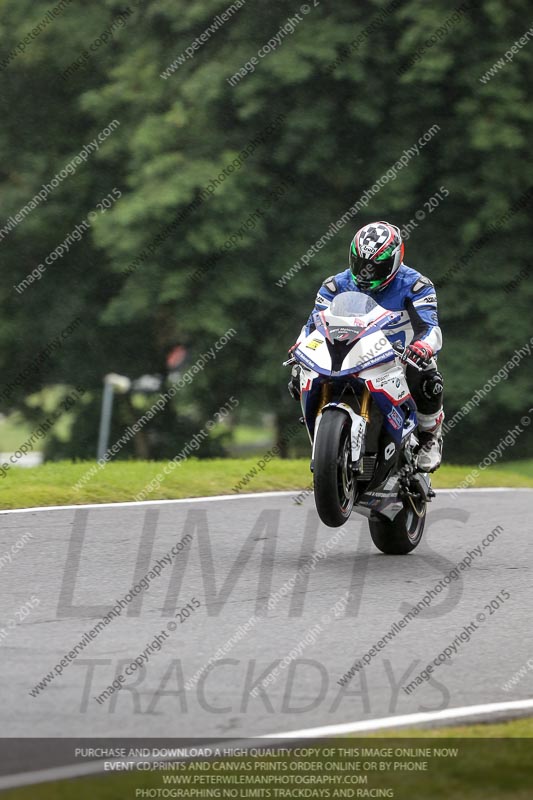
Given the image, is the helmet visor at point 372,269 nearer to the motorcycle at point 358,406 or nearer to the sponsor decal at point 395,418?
the motorcycle at point 358,406

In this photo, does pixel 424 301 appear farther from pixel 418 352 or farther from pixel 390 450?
pixel 390 450

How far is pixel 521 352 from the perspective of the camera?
21.5 m

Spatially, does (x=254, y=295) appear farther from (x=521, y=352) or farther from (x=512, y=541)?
(x=512, y=541)

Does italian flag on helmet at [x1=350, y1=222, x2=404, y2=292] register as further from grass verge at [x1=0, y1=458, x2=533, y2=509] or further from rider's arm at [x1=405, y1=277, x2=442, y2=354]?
grass verge at [x1=0, y1=458, x2=533, y2=509]

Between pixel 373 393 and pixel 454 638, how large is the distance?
2.24 meters

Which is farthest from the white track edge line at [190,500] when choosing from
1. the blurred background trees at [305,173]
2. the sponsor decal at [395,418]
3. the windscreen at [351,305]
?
the blurred background trees at [305,173]

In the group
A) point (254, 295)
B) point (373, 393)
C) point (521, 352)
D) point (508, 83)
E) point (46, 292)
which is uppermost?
point (508, 83)

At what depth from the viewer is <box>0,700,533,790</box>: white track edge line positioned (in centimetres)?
483

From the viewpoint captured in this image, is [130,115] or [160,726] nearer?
[160,726]

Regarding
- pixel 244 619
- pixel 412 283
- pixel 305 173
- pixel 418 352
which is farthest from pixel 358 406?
pixel 305 173

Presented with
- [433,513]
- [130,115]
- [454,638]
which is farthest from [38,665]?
[130,115]

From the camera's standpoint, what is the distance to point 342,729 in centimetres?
548

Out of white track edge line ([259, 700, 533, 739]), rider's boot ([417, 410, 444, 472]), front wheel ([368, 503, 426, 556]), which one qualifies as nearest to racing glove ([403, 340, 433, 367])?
rider's boot ([417, 410, 444, 472])

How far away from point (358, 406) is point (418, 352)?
2.06ft
